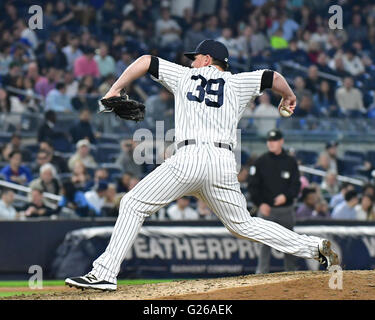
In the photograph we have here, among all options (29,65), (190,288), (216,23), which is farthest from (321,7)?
(190,288)

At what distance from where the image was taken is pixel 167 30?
739 inches

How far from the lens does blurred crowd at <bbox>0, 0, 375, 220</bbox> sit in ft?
43.9

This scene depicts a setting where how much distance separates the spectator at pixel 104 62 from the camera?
1700 centimetres

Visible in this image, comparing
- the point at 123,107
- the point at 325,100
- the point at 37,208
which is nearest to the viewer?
the point at 123,107

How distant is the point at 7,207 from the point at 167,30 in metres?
7.15

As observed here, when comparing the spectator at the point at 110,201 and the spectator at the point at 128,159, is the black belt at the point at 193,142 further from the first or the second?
the spectator at the point at 128,159

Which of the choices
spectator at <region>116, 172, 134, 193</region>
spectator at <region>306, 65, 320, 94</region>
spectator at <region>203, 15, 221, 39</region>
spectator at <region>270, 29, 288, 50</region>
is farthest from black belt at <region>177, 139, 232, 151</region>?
spectator at <region>203, 15, 221, 39</region>

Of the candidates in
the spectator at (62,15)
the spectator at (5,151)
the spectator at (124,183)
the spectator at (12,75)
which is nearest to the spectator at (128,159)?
the spectator at (124,183)

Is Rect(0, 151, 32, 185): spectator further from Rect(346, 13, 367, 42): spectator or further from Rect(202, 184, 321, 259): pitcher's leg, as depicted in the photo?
Rect(346, 13, 367, 42): spectator

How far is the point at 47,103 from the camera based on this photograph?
1526 centimetres

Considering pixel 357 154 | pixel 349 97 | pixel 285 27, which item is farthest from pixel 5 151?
pixel 285 27

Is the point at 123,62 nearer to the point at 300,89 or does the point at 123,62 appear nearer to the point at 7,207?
the point at 300,89

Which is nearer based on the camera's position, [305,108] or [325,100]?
[305,108]

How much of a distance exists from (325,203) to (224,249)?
2348mm
